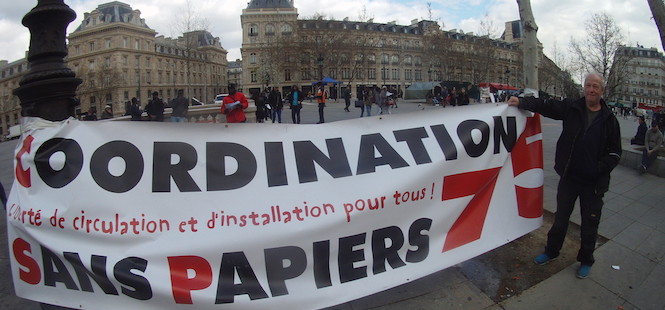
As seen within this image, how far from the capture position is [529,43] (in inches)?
260

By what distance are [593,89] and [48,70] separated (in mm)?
4423

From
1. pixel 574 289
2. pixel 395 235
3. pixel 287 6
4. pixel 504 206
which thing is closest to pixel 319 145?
pixel 395 235

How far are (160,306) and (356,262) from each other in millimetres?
1276

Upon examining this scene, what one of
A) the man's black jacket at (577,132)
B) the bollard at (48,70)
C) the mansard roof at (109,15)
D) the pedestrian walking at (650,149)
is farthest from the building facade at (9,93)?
the pedestrian walking at (650,149)

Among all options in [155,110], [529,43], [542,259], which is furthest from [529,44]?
[155,110]

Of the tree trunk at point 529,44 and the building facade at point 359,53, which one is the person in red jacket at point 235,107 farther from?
the building facade at point 359,53

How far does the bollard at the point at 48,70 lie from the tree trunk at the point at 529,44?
21.8 ft

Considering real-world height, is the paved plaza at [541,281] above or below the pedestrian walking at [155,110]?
below

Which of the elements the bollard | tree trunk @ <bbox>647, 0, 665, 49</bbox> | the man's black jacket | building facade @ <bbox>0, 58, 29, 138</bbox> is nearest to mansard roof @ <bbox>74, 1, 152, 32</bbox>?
building facade @ <bbox>0, 58, 29, 138</bbox>

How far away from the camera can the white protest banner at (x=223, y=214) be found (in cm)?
220

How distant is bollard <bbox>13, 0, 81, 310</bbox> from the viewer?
264 centimetres

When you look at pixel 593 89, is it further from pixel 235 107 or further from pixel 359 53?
pixel 359 53

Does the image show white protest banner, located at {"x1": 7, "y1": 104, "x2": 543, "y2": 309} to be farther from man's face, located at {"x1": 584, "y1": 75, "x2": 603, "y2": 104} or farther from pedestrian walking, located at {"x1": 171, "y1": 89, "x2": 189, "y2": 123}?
pedestrian walking, located at {"x1": 171, "y1": 89, "x2": 189, "y2": 123}

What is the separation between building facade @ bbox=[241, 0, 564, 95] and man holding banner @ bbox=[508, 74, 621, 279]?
49.7 meters
